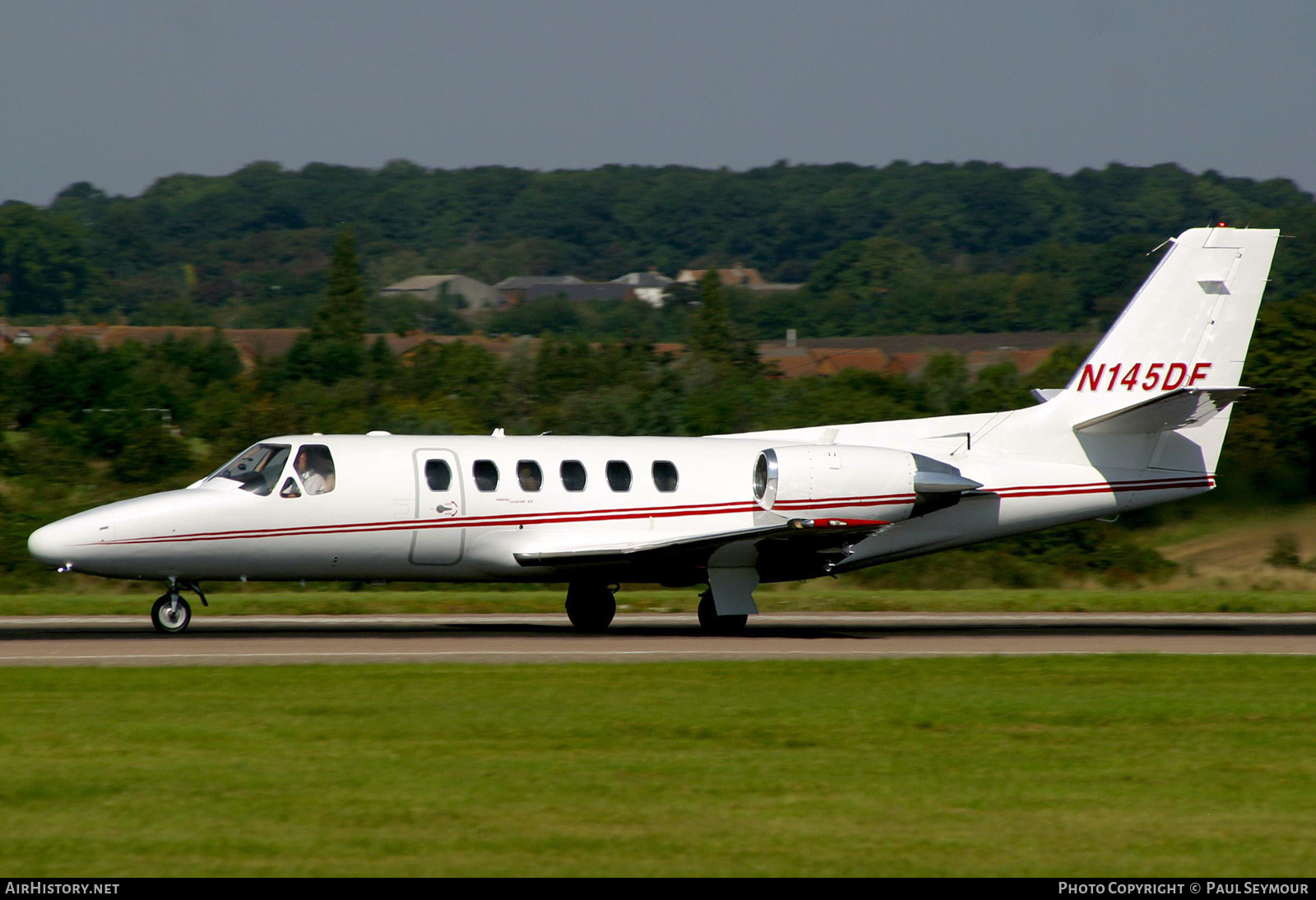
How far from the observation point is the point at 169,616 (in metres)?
21.3

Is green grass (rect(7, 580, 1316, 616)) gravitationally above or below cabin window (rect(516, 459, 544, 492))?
below

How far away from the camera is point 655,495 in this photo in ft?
74.4

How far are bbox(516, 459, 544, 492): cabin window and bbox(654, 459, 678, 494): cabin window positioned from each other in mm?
1708

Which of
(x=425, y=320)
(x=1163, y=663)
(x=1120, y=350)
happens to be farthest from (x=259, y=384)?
(x=425, y=320)

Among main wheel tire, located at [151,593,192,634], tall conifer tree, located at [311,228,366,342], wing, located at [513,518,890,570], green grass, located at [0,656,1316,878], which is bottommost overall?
green grass, located at [0,656,1316,878]

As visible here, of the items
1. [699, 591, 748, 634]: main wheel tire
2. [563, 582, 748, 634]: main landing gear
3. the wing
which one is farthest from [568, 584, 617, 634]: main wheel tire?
[699, 591, 748, 634]: main wheel tire

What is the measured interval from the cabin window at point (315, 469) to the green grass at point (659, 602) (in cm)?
446

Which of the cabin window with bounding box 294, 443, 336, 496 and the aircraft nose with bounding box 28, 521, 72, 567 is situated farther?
the cabin window with bounding box 294, 443, 336, 496

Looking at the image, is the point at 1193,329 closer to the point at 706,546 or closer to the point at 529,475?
the point at 706,546

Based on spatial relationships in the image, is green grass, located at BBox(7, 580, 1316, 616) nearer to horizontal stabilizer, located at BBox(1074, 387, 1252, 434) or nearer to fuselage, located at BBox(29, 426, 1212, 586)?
fuselage, located at BBox(29, 426, 1212, 586)

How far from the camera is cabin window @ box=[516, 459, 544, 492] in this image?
2216 cm

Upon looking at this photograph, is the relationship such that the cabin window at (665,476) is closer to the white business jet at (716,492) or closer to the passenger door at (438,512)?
the white business jet at (716,492)

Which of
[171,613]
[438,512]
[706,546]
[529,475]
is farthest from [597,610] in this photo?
[171,613]
